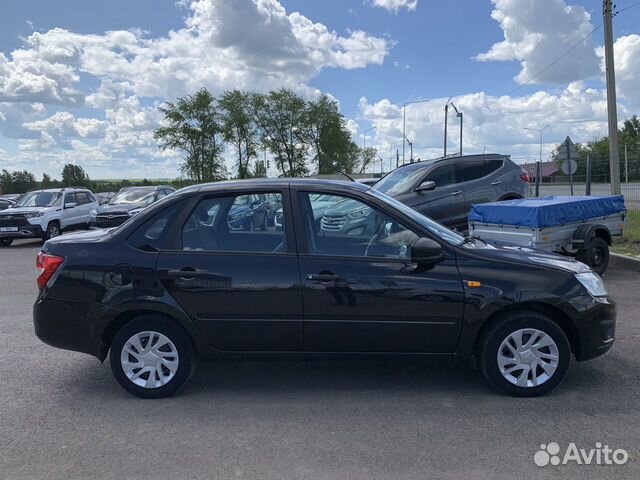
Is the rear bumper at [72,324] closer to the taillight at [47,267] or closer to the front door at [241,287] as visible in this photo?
the taillight at [47,267]

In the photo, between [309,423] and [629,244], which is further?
[629,244]

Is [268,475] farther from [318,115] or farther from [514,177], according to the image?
[318,115]

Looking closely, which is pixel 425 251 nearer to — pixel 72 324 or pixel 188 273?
pixel 188 273

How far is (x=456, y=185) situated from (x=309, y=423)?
26.1 feet

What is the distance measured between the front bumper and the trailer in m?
3.54

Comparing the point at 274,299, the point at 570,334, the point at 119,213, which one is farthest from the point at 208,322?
the point at 119,213

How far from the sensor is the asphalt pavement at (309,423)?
10.6 feet

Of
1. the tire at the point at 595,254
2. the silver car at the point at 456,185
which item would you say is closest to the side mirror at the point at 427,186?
the silver car at the point at 456,185

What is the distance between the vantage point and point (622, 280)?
859 centimetres

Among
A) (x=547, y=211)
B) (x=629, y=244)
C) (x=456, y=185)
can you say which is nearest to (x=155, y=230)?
(x=547, y=211)

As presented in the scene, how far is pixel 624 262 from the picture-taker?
31.9ft

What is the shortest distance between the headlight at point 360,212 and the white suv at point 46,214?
14898 mm

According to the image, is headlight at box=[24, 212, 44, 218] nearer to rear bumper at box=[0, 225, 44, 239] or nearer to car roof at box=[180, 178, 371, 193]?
rear bumper at box=[0, 225, 44, 239]

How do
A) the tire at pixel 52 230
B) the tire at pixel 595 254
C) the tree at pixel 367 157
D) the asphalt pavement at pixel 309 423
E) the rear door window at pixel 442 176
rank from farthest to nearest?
the tree at pixel 367 157 → the tire at pixel 52 230 → the rear door window at pixel 442 176 → the tire at pixel 595 254 → the asphalt pavement at pixel 309 423
